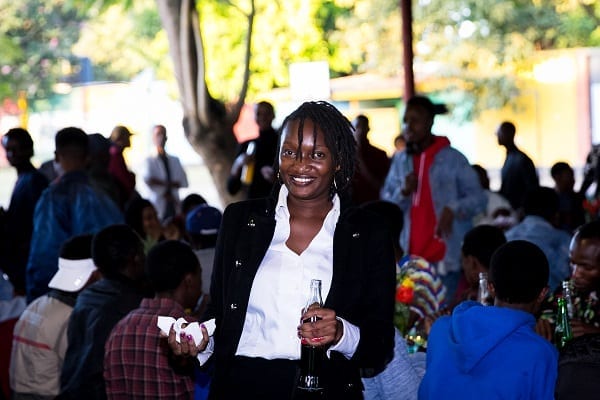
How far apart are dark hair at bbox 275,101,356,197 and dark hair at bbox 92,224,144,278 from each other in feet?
6.99

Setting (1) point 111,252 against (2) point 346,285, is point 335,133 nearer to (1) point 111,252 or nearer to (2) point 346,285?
(2) point 346,285

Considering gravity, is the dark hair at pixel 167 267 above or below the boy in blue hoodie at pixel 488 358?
above

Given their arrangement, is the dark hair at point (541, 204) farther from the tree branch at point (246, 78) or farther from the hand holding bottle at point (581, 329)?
the tree branch at point (246, 78)

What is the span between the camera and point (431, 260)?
7719 mm

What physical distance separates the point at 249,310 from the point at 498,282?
4.25 feet

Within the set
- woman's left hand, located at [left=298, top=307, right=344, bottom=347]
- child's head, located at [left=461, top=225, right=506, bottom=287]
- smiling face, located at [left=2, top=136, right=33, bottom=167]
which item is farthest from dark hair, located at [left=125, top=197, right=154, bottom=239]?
woman's left hand, located at [left=298, top=307, right=344, bottom=347]

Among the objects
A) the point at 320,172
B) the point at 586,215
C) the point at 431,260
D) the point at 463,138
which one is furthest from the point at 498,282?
the point at 463,138

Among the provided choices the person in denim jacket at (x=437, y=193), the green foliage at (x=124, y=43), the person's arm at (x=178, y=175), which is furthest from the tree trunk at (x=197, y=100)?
the green foliage at (x=124, y=43)

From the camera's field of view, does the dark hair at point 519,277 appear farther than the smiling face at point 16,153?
No

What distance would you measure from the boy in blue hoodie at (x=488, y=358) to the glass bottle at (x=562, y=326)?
59 cm

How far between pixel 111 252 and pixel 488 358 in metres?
2.33

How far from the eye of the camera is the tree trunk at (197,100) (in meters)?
13.6

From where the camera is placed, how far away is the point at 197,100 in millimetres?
13742

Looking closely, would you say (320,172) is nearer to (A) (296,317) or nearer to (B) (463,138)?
(A) (296,317)
